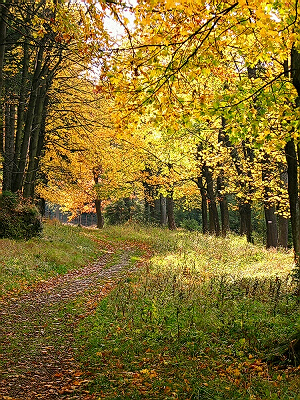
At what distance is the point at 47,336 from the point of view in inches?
283

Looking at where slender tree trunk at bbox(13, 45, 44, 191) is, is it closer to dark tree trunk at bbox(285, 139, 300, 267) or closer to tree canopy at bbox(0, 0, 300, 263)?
tree canopy at bbox(0, 0, 300, 263)

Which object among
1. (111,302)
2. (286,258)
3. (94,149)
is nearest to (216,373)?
(111,302)

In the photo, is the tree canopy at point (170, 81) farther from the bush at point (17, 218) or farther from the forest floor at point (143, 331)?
the forest floor at point (143, 331)

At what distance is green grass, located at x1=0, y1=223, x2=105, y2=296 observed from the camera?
10859mm

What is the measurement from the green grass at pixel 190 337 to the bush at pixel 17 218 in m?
6.19

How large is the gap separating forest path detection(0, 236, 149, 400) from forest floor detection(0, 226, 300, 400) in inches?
0.7

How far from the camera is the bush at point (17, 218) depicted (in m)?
15.1

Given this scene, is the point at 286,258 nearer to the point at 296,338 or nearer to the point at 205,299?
the point at 205,299

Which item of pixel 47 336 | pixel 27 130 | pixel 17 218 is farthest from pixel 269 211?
pixel 47 336

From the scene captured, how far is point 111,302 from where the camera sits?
9.20 metres

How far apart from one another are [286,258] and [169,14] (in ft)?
38.4

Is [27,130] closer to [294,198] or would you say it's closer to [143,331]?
[294,198]

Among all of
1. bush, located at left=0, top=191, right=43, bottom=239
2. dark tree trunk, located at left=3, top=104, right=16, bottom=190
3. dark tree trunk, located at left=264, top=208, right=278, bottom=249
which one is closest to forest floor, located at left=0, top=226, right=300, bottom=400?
bush, located at left=0, top=191, right=43, bottom=239

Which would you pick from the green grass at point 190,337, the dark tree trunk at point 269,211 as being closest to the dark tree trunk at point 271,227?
the dark tree trunk at point 269,211
